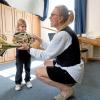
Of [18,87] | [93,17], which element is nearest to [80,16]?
[93,17]

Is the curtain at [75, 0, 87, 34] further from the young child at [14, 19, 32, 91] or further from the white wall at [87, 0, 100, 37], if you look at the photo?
the young child at [14, 19, 32, 91]

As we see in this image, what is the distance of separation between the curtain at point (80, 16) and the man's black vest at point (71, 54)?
9.35ft

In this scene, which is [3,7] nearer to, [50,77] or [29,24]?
[29,24]

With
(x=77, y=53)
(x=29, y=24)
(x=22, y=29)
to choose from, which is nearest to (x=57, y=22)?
(x=77, y=53)

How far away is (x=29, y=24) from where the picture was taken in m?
4.95

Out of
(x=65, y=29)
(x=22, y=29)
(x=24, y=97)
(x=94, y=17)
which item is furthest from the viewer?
(x=94, y=17)

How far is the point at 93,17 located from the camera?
4.86m

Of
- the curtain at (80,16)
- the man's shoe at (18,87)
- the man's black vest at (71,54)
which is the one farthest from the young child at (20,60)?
the curtain at (80,16)

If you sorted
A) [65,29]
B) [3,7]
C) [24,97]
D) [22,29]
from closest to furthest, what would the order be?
[65,29] → [24,97] → [22,29] → [3,7]

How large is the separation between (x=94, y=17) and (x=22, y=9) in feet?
5.82

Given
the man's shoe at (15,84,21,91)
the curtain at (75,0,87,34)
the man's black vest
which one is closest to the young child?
the man's shoe at (15,84,21,91)

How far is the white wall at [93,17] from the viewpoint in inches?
188

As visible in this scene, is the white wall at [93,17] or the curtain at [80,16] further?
the curtain at [80,16]

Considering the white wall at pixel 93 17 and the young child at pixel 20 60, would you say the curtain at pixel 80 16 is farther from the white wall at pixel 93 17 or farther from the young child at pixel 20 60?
the young child at pixel 20 60
